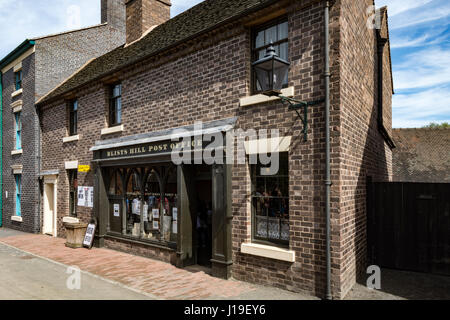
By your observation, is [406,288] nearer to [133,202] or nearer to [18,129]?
[133,202]

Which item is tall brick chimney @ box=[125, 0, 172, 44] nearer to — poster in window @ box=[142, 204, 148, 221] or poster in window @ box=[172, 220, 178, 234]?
poster in window @ box=[142, 204, 148, 221]

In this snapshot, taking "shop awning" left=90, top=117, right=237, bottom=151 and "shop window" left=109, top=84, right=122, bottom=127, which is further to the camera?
"shop window" left=109, top=84, right=122, bottom=127

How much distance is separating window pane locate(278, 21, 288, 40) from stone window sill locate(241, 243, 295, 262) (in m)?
4.36

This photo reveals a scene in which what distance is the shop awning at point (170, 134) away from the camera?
24.6 feet

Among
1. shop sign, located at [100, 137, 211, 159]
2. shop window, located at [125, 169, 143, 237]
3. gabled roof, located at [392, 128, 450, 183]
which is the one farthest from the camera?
gabled roof, located at [392, 128, 450, 183]

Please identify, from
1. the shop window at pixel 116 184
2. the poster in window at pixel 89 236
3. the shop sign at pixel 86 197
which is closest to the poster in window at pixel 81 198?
the shop sign at pixel 86 197

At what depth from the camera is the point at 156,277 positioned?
755 centimetres

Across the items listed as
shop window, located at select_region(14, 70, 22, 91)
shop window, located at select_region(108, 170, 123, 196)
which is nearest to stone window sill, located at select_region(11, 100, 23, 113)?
shop window, located at select_region(14, 70, 22, 91)

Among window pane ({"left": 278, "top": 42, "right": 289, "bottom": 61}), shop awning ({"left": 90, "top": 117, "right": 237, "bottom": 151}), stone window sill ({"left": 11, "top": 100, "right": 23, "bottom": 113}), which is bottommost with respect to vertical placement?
shop awning ({"left": 90, "top": 117, "right": 237, "bottom": 151})

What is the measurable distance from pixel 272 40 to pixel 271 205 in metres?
3.53

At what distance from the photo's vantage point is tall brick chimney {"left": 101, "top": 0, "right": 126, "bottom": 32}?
18297 millimetres

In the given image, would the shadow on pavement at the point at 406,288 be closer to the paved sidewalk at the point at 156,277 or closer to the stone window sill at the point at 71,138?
the paved sidewalk at the point at 156,277

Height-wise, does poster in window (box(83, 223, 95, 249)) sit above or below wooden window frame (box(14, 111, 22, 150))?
below

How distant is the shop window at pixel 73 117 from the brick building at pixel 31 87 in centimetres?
274
